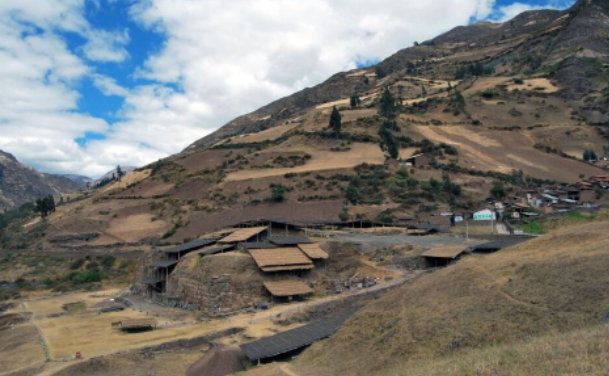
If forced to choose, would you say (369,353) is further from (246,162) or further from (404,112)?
(404,112)

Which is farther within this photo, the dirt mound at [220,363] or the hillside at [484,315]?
the dirt mound at [220,363]

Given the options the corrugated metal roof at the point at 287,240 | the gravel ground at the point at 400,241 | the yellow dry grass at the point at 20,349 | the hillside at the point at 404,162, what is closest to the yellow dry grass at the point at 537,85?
the hillside at the point at 404,162

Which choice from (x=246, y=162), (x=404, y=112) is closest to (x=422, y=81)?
(x=404, y=112)

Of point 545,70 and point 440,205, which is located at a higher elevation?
point 545,70

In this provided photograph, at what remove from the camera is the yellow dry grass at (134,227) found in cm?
6644

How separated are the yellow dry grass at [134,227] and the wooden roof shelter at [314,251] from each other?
35524mm

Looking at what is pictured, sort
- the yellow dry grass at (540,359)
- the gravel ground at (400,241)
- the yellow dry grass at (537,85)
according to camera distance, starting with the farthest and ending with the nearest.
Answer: the yellow dry grass at (537,85)
the gravel ground at (400,241)
the yellow dry grass at (540,359)

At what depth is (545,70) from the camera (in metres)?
119

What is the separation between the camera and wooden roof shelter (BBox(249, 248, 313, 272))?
32844 mm

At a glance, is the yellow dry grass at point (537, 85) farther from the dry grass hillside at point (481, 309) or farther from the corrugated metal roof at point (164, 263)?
the dry grass hillside at point (481, 309)

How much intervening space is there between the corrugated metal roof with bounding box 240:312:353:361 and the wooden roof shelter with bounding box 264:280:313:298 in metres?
8.13

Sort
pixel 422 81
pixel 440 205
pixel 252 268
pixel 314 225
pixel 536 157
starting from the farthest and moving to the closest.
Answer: pixel 422 81 < pixel 536 157 < pixel 440 205 < pixel 314 225 < pixel 252 268

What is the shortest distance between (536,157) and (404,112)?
94.7 ft

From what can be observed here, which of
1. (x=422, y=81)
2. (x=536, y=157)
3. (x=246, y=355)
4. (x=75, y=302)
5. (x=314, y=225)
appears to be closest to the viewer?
(x=246, y=355)
